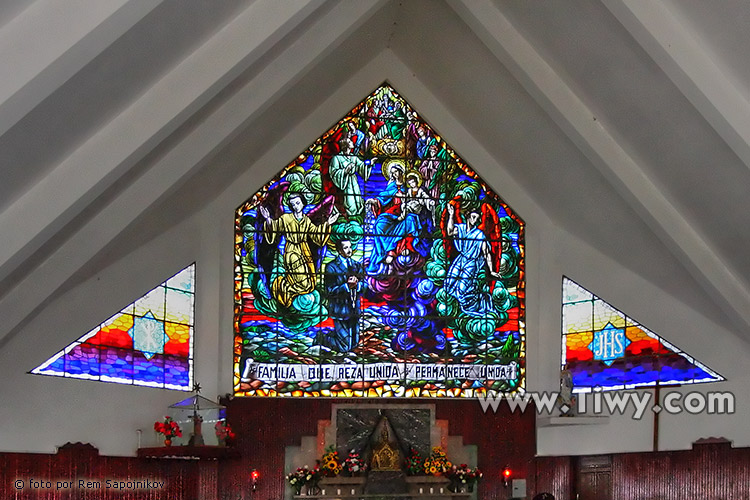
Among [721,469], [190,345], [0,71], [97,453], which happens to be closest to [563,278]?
[721,469]

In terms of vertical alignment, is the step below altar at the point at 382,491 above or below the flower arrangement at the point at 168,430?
below

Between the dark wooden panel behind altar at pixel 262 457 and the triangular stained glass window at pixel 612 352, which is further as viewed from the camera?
the triangular stained glass window at pixel 612 352

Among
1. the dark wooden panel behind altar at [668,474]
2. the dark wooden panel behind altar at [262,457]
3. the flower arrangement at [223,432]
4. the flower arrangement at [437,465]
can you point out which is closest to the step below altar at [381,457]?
the flower arrangement at [437,465]

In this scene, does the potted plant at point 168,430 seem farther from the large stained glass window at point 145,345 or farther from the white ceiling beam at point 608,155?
the white ceiling beam at point 608,155

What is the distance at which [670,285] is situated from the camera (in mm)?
11305

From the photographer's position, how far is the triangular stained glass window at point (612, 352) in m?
11.3

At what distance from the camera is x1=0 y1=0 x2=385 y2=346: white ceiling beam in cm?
873

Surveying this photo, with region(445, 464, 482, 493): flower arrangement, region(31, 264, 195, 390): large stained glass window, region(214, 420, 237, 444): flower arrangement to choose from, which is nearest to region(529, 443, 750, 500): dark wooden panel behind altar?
region(445, 464, 482, 493): flower arrangement

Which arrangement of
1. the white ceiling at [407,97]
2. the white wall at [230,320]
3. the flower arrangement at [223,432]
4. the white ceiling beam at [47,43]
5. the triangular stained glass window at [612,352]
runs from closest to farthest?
1. the white ceiling beam at [47,43]
2. the white ceiling at [407,97]
3. the white wall at [230,320]
4. the flower arrangement at [223,432]
5. the triangular stained glass window at [612,352]

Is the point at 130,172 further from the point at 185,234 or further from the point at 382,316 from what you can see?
the point at 382,316

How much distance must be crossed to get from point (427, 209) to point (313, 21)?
3643mm

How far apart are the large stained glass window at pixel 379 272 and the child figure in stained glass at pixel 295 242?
0.04 ft

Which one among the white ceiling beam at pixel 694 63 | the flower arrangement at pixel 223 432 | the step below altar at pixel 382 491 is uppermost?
the white ceiling beam at pixel 694 63

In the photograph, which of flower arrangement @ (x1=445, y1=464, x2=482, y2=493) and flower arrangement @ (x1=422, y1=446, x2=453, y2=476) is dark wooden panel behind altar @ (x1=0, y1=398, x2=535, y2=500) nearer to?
flower arrangement @ (x1=445, y1=464, x2=482, y2=493)
